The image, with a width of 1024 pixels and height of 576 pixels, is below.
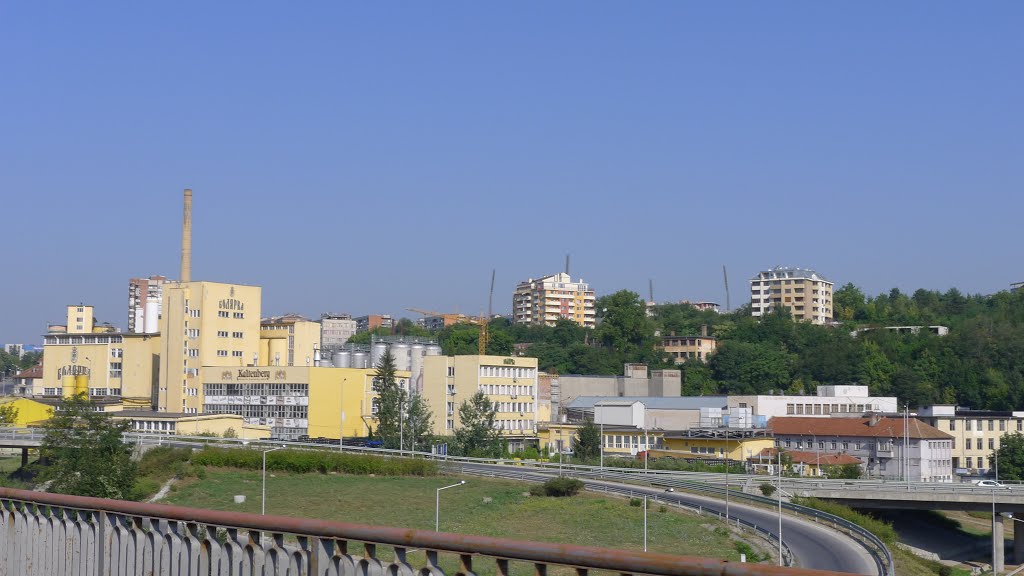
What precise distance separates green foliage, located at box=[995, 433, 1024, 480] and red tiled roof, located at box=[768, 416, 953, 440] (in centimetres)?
397

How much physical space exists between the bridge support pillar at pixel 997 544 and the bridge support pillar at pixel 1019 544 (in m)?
1.66

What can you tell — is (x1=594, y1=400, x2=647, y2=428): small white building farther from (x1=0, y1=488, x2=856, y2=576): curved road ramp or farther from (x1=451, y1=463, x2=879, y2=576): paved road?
(x1=0, y1=488, x2=856, y2=576): curved road ramp

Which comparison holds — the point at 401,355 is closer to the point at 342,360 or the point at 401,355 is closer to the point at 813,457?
the point at 342,360

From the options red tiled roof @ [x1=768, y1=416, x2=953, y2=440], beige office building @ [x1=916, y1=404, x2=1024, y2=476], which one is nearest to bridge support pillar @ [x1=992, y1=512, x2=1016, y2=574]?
red tiled roof @ [x1=768, y1=416, x2=953, y2=440]

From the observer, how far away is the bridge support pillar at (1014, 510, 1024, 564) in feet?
196

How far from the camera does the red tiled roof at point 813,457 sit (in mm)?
83688

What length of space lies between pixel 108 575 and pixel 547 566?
12.7 feet

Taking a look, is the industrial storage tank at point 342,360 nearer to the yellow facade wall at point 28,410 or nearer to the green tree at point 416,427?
the green tree at point 416,427

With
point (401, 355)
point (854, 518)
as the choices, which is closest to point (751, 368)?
point (401, 355)

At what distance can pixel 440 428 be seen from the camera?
101688 millimetres

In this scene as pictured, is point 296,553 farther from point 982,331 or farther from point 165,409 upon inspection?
point 982,331

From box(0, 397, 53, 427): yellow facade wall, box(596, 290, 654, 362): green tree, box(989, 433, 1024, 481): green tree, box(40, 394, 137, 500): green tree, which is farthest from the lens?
box(596, 290, 654, 362): green tree

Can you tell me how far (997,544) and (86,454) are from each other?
141 feet

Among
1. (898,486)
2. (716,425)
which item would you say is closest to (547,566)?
(898,486)
